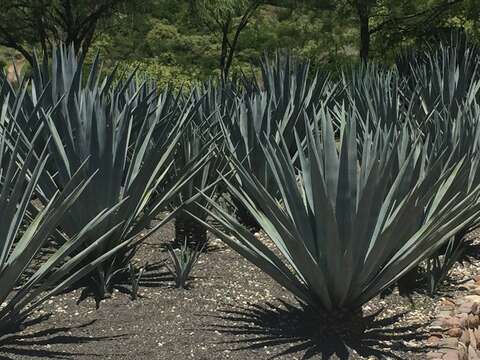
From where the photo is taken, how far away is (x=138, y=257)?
14.8 ft

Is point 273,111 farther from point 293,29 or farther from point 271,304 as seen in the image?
point 293,29

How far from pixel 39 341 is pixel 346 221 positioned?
145 centimetres

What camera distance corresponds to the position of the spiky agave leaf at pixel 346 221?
3.03m

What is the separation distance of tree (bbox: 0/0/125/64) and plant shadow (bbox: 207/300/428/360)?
1310 cm

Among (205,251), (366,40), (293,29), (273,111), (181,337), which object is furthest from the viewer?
(293,29)

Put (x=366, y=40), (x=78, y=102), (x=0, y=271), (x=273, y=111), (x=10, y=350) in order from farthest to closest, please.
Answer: (x=366, y=40) < (x=273, y=111) < (x=78, y=102) < (x=10, y=350) < (x=0, y=271)

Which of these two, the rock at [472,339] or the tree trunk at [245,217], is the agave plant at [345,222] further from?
the tree trunk at [245,217]

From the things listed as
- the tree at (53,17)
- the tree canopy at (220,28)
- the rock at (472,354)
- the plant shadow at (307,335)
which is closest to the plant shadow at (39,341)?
the plant shadow at (307,335)

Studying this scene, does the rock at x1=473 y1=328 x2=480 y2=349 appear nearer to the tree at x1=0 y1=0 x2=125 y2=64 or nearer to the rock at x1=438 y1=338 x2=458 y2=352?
the rock at x1=438 y1=338 x2=458 y2=352

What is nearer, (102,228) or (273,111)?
(102,228)

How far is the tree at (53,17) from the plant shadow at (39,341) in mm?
13101

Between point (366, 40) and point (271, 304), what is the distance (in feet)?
47.4

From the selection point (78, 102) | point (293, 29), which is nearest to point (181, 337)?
point (78, 102)

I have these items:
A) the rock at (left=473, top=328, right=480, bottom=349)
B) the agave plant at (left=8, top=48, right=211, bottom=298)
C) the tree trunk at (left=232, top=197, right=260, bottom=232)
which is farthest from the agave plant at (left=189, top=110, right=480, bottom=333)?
the tree trunk at (left=232, top=197, right=260, bottom=232)
